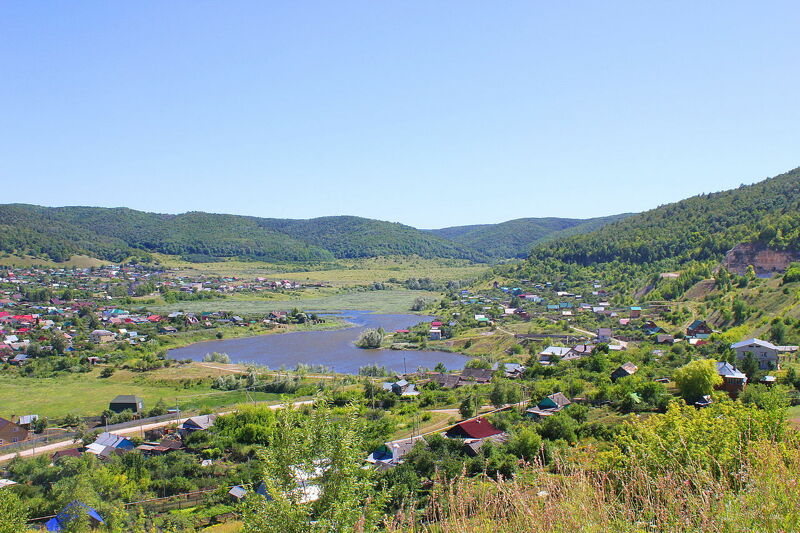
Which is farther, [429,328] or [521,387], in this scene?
[429,328]

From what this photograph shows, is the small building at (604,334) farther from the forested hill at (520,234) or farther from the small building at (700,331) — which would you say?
the forested hill at (520,234)

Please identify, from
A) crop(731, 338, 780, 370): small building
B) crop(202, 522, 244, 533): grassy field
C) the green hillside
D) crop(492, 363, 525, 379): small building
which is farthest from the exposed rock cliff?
the green hillside

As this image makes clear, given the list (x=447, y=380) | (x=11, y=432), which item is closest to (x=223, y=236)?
(x=447, y=380)

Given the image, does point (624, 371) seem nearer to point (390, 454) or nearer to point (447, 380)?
point (447, 380)

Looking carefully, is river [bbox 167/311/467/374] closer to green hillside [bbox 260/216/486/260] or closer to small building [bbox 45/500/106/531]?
small building [bbox 45/500/106/531]

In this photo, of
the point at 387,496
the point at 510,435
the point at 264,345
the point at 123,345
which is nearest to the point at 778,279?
the point at 510,435

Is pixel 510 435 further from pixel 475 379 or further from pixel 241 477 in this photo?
pixel 475 379
